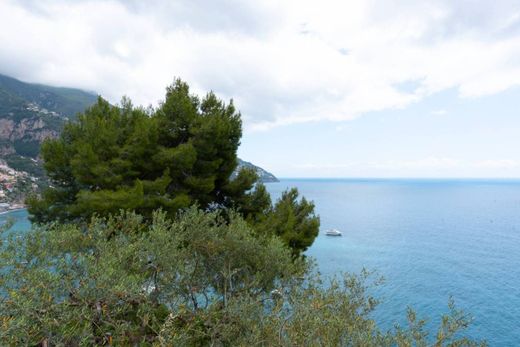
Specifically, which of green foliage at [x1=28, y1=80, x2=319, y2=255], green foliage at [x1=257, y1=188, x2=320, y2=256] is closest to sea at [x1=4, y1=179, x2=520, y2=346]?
green foliage at [x1=257, y1=188, x2=320, y2=256]

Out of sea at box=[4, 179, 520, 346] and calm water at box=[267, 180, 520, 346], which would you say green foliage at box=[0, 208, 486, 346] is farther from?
calm water at box=[267, 180, 520, 346]

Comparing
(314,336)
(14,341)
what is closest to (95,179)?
(14,341)

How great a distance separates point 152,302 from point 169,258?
114 cm

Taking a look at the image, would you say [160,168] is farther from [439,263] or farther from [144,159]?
[439,263]

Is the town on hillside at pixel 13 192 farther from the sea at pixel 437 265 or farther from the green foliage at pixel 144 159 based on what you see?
the green foliage at pixel 144 159

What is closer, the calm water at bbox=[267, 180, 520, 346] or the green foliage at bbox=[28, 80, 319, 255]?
the green foliage at bbox=[28, 80, 319, 255]

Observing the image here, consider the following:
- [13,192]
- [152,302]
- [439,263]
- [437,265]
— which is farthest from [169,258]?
[13,192]

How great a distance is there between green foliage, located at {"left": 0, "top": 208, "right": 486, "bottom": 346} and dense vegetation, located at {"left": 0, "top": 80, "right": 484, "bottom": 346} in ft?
0.12

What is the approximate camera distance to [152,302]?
7.93 m

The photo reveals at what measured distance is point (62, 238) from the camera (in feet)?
26.4

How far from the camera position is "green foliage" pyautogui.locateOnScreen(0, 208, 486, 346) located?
5598 mm

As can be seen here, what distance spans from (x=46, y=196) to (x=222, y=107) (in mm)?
11702

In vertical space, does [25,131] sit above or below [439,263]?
above

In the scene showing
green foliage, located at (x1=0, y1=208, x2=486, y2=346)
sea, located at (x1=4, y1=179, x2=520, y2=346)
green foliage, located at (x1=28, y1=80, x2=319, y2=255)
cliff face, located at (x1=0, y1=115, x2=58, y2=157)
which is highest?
cliff face, located at (x1=0, y1=115, x2=58, y2=157)
